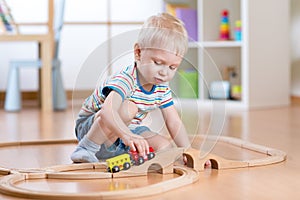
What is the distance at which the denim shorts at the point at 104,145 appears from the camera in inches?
59.2

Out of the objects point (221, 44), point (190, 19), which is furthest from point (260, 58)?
point (190, 19)

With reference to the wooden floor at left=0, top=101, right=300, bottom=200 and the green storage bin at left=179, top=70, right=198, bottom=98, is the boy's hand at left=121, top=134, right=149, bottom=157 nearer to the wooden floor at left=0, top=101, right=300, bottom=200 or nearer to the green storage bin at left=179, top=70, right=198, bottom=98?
the wooden floor at left=0, top=101, right=300, bottom=200

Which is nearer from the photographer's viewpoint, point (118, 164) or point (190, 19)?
point (118, 164)

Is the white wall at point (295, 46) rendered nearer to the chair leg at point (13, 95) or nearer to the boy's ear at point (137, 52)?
the chair leg at point (13, 95)

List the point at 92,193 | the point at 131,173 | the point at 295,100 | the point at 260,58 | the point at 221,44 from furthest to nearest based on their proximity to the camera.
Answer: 1. the point at 295,100
2. the point at 221,44
3. the point at 260,58
4. the point at 131,173
5. the point at 92,193

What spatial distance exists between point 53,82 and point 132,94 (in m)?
2.02

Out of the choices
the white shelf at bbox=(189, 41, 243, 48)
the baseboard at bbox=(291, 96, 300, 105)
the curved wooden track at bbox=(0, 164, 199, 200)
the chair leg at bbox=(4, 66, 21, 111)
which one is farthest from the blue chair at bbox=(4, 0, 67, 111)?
the curved wooden track at bbox=(0, 164, 199, 200)

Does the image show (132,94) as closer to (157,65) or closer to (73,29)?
(157,65)

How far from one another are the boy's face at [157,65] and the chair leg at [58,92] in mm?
1930

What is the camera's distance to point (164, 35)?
1442 mm

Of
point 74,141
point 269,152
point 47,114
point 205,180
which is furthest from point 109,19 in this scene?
point 205,180

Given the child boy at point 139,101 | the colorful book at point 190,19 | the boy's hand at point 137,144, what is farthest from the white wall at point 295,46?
the boy's hand at point 137,144

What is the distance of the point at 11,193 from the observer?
3.95ft

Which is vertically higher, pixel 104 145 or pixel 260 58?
pixel 260 58
